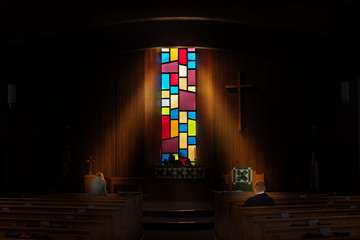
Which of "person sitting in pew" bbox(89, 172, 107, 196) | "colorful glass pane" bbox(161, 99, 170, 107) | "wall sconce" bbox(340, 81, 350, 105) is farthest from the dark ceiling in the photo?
"colorful glass pane" bbox(161, 99, 170, 107)

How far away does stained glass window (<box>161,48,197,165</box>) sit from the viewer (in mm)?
11062

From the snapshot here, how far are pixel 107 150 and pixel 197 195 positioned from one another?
7.67 feet

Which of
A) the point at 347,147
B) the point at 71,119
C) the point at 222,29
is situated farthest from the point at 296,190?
the point at 71,119

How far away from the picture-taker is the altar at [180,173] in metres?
10.5

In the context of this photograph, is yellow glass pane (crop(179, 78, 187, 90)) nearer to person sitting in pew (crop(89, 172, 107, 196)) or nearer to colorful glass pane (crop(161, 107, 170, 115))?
colorful glass pane (crop(161, 107, 170, 115))

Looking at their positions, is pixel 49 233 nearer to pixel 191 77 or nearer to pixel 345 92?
pixel 345 92

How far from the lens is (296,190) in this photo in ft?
35.1

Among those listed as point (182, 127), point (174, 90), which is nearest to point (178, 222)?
point (182, 127)

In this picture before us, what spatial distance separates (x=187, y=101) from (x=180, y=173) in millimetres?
1751

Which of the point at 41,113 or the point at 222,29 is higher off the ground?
the point at 222,29

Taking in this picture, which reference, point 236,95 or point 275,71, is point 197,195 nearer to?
point 236,95

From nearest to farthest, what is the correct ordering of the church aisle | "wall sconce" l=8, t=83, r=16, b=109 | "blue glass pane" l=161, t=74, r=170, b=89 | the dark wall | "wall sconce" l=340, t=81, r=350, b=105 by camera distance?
the church aisle, "wall sconce" l=8, t=83, r=16, b=109, "wall sconce" l=340, t=81, r=350, b=105, the dark wall, "blue glass pane" l=161, t=74, r=170, b=89

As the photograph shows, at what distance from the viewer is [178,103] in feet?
36.4

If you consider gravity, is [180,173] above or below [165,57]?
below
